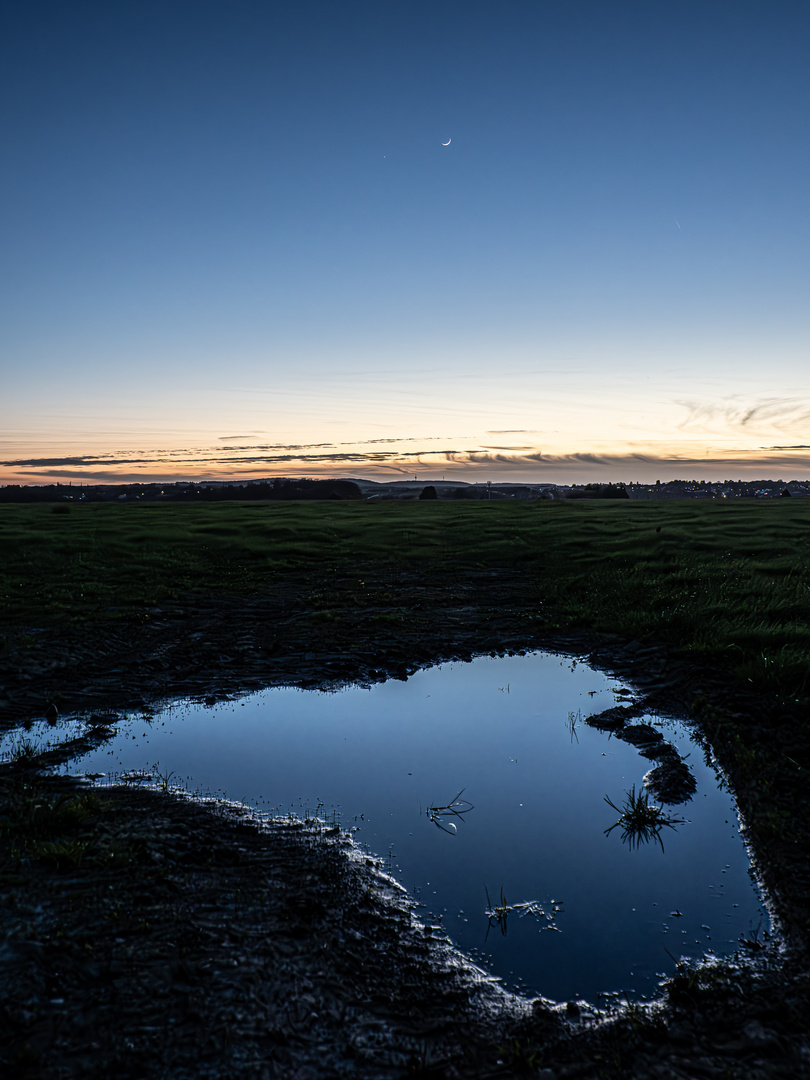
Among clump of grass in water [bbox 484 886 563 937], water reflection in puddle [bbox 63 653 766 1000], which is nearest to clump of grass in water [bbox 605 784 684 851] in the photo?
water reflection in puddle [bbox 63 653 766 1000]

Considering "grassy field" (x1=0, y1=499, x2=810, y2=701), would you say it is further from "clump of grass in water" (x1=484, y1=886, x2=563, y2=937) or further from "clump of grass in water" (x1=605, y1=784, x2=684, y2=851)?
"clump of grass in water" (x1=484, y1=886, x2=563, y2=937)

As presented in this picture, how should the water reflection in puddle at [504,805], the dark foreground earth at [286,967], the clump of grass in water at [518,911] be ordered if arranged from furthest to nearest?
the clump of grass in water at [518,911]
the water reflection in puddle at [504,805]
the dark foreground earth at [286,967]

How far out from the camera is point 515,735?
11.2 m

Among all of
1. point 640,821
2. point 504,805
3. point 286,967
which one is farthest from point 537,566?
point 286,967

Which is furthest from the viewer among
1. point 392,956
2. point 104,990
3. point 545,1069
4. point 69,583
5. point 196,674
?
point 69,583

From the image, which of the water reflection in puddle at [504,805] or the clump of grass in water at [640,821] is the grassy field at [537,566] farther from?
the clump of grass in water at [640,821]

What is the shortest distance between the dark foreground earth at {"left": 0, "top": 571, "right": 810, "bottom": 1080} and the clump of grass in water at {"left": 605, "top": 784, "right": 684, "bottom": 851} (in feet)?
3.30

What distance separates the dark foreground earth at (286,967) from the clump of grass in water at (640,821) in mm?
1005

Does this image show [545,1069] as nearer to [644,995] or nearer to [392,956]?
[644,995]

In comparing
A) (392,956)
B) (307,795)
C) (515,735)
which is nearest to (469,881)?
Answer: (392,956)

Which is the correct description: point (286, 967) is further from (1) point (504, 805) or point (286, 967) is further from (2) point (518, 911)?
(1) point (504, 805)

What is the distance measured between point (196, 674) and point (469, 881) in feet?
30.5

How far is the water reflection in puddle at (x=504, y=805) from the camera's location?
589 centimetres

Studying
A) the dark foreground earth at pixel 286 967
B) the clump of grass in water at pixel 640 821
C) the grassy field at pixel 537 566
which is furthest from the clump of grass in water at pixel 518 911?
the grassy field at pixel 537 566
